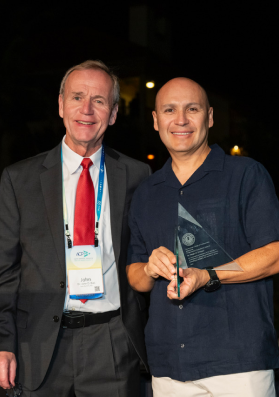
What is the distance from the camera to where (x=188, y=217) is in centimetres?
163

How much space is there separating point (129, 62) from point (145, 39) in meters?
1.89

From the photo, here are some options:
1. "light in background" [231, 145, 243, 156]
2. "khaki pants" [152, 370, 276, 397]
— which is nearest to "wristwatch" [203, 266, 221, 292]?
"khaki pants" [152, 370, 276, 397]

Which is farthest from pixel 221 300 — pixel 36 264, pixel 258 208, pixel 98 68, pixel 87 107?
pixel 98 68

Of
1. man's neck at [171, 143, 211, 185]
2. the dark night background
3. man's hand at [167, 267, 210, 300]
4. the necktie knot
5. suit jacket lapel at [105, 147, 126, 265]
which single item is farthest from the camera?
the dark night background

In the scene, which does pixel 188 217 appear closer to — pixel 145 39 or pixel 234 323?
pixel 234 323

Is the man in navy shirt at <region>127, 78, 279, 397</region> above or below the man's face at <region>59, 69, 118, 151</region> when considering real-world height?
below

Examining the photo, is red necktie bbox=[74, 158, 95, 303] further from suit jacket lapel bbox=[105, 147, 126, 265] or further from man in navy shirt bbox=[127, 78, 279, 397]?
man in navy shirt bbox=[127, 78, 279, 397]

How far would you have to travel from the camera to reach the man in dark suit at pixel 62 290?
6.51ft

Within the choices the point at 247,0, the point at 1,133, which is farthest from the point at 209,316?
the point at 1,133

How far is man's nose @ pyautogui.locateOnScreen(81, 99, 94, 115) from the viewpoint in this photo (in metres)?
2.25

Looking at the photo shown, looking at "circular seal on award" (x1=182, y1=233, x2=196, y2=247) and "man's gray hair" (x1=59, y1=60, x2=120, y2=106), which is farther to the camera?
"man's gray hair" (x1=59, y1=60, x2=120, y2=106)

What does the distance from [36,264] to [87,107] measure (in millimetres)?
844

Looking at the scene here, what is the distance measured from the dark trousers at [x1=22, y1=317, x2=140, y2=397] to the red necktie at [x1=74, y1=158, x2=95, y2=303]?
18cm

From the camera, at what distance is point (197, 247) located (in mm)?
1604
